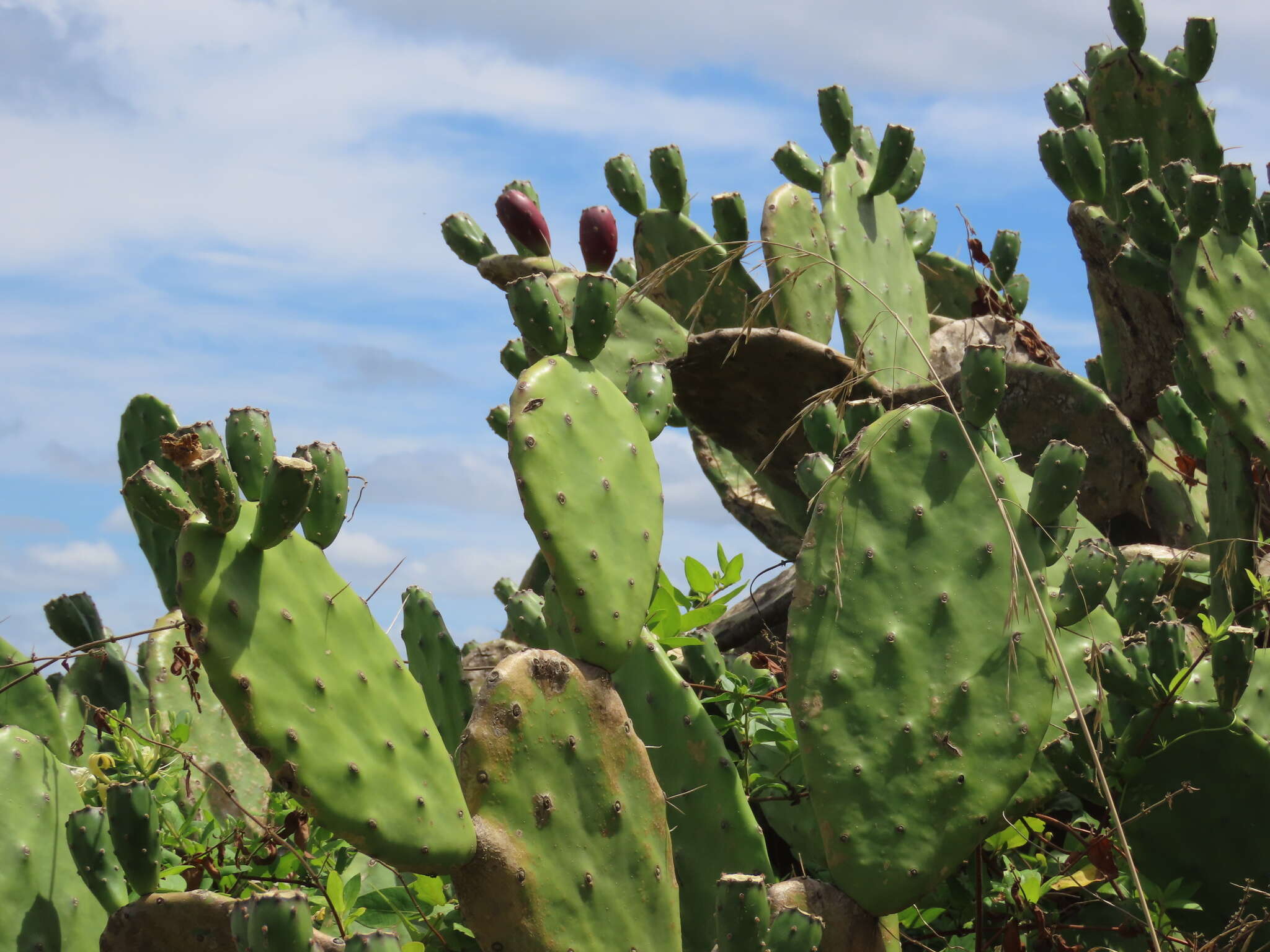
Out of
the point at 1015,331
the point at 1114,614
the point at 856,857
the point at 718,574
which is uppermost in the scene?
the point at 1015,331

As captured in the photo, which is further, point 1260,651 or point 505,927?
point 1260,651

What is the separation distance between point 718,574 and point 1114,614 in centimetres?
87

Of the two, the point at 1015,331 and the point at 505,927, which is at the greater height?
the point at 1015,331

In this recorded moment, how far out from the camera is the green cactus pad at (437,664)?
8.38 feet

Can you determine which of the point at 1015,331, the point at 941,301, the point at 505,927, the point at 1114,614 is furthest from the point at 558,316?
the point at 941,301

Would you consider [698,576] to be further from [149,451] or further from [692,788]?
[149,451]

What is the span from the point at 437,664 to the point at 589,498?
624mm

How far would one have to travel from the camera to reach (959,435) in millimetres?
2248

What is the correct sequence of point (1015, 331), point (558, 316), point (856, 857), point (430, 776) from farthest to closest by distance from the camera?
point (1015, 331) → point (558, 316) → point (856, 857) → point (430, 776)

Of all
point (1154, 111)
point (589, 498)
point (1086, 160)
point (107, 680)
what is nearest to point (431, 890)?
point (589, 498)

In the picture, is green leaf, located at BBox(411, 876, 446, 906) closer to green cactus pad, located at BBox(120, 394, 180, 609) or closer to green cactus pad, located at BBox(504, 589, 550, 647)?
green cactus pad, located at BBox(504, 589, 550, 647)

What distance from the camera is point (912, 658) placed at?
2.10 m

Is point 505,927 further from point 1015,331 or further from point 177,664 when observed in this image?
point 1015,331

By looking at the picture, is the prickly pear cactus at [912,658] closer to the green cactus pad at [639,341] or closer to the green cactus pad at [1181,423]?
the green cactus pad at [639,341]
